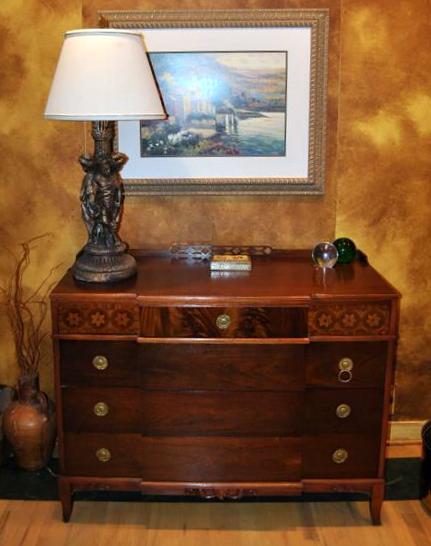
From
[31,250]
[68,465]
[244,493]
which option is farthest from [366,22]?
[68,465]

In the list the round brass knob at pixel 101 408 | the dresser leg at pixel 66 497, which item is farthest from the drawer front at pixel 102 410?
the dresser leg at pixel 66 497

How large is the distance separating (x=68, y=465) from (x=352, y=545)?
1.02 m

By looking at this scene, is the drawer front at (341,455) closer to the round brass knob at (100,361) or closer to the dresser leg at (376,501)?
the dresser leg at (376,501)

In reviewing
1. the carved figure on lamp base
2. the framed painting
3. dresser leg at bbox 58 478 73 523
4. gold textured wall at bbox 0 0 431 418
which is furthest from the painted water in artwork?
dresser leg at bbox 58 478 73 523

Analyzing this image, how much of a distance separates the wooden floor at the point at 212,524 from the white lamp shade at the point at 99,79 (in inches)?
55.9

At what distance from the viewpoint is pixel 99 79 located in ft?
6.84

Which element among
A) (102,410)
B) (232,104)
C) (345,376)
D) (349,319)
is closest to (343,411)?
(345,376)

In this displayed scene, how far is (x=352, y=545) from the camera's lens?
235 cm

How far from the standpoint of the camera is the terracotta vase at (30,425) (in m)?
2.64

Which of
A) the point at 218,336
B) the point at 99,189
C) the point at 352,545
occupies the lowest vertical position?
the point at 352,545

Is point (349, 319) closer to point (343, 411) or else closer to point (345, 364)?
point (345, 364)

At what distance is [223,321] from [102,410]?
524 mm

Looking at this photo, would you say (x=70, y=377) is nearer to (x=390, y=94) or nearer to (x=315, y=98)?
(x=315, y=98)

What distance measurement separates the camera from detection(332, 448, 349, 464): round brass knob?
92.9 inches
